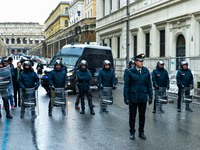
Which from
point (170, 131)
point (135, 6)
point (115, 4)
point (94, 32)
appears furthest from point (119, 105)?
point (94, 32)

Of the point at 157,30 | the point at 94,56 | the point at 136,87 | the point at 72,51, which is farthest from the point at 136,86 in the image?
the point at 157,30

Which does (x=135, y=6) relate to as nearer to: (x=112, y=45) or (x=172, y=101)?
(x=112, y=45)

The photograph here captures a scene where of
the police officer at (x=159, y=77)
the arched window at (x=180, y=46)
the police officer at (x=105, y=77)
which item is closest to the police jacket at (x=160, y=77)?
the police officer at (x=159, y=77)

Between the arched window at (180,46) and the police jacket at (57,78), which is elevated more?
the arched window at (180,46)

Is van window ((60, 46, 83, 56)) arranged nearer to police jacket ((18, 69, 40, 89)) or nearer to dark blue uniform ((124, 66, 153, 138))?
police jacket ((18, 69, 40, 89))

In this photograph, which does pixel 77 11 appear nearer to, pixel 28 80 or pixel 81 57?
pixel 81 57

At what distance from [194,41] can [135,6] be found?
30.9ft

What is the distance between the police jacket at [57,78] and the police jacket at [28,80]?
1.99 feet

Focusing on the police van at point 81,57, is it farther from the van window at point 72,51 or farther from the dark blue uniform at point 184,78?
the dark blue uniform at point 184,78

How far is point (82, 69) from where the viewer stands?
11570 millimetres

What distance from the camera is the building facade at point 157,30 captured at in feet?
64.7

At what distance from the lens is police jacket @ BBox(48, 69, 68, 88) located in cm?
1100

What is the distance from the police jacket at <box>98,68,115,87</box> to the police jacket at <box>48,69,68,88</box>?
4.23ft

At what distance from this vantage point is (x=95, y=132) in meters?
8.66
